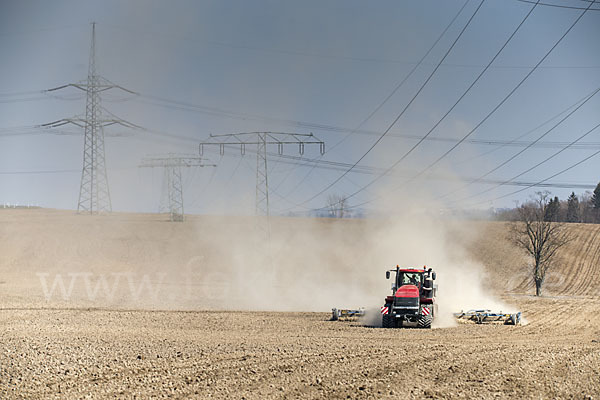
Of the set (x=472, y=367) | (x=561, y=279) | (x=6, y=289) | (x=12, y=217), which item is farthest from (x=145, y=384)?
(x=12, y=217)

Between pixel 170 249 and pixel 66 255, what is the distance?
13.2 metres

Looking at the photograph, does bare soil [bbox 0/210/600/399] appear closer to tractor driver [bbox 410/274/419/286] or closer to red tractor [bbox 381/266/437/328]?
red tractor [bbox 381/266/437/328]

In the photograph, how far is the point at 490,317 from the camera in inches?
1260

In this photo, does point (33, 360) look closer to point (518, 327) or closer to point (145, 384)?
point (145, 384)

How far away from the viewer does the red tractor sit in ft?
92.3

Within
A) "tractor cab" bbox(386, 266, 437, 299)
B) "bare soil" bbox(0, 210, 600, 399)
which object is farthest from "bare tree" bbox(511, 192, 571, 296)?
"tractor cab" bbox(386, 266, 437, 299)

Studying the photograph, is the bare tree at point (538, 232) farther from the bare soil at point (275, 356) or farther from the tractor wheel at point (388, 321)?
the tractor wheel at point (388, 321)

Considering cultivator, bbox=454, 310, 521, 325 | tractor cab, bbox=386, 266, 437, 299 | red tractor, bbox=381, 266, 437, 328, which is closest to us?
red tractor, bbox=381, 266, 437, 328

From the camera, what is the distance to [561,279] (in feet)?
239

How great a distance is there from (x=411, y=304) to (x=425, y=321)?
1062mm

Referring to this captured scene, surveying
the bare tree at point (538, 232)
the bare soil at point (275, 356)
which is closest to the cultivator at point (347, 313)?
the bare soil at point (275, 356)

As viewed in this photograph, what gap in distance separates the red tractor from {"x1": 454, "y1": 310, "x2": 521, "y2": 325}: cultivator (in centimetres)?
339

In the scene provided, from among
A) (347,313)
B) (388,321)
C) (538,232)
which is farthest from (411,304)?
(538,232)

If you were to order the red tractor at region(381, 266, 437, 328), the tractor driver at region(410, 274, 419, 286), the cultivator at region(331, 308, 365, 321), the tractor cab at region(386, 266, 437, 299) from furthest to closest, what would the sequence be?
the cultivator at region(331, 308, 365, 321)
the tractor driver at region(410, 274, 419, 286)
the tractor cab at region(386, 266, 437, 299)
the red tractor at region(381, 266, 437, 328)
